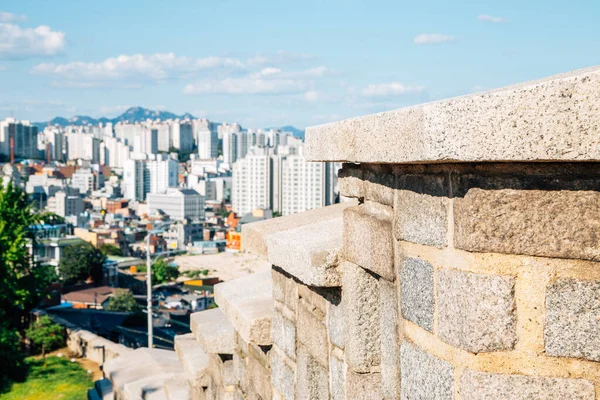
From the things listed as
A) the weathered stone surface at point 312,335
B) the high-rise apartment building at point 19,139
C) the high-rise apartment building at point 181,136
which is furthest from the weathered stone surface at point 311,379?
the high-rise apartment building at point 181,136

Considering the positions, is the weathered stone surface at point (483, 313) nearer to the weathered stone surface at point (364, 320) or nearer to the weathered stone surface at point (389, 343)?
the weathered stone surface at point (389, 343)

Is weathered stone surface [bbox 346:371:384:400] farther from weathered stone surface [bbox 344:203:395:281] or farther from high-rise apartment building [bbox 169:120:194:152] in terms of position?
high-rise apartment building [bbox 169:120:194:152]

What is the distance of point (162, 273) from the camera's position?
53.4m

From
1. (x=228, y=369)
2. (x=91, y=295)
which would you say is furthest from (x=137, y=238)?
(x=228, y=369)

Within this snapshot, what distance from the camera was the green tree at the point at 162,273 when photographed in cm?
5303

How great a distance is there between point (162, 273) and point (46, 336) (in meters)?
37.4

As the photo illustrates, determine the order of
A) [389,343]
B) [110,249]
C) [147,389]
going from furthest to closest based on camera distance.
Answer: [110,249] → [147,389] → [389,343]

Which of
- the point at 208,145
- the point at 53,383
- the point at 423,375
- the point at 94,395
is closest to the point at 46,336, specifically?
the point at 53,383

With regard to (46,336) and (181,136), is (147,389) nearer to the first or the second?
(46,336)

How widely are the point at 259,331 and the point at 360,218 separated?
3.26ft

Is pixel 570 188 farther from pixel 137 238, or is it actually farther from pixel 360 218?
pixel 137 238

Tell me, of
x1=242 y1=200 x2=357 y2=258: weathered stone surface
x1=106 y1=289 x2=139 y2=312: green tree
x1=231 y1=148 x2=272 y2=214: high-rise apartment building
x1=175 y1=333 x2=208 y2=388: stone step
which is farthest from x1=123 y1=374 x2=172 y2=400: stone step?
x1=231 y1=148 x2=272 y2=214: high-rise apartment building

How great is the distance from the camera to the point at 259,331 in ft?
8.38

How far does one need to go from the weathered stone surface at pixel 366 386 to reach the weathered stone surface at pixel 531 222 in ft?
2.07
